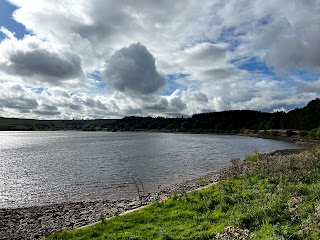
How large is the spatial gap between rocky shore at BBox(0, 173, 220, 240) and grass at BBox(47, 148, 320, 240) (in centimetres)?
196

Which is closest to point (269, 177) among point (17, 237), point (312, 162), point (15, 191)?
point (312, 162)

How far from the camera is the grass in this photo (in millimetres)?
11125

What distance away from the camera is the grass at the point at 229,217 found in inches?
438

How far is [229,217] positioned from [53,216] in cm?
1304

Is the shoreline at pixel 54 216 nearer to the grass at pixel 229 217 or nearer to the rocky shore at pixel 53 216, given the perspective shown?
the rocky shore at pixel 53 216

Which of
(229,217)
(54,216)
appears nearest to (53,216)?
(54,216)

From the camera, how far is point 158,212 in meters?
16.0

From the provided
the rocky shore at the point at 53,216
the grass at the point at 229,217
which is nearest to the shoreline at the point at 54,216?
the rocky shore at the point at 53,216

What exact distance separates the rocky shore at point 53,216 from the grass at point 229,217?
1958 mm

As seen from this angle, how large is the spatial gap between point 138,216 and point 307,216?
8468 millimetres

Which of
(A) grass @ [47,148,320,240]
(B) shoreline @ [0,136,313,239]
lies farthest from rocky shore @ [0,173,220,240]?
(A) grass @ [47,148,320,240]

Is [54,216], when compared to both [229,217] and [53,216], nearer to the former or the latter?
[53,216]

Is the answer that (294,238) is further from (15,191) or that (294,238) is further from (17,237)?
(15,191)

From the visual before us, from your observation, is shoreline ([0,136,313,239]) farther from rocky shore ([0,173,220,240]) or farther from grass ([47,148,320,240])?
grass ([47,148,320,240])
